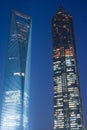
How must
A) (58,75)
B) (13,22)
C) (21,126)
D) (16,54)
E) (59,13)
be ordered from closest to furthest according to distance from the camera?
(21,126), (16,54), (13,22), (58,75), (59,13)

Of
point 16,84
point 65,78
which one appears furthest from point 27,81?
point 65,78

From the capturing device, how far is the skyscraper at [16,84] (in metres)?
125

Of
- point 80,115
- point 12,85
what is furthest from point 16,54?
point 80,115

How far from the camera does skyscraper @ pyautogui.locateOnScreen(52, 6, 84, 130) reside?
448 feet

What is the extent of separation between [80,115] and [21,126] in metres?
28.8

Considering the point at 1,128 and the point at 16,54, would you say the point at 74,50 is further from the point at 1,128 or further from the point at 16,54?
the point at 1,128

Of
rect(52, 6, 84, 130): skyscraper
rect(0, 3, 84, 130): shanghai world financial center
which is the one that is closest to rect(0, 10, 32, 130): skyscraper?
rect(0, 3, 84, 130): shanghai world financial center

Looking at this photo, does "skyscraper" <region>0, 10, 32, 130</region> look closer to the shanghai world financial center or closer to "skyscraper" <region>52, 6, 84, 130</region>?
the shanghai world financial center

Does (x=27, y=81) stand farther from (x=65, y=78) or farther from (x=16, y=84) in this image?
(x=65, y=78)

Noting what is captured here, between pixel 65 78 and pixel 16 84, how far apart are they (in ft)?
95.4

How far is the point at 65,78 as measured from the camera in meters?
146

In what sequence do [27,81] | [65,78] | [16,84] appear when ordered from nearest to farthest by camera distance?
[16,84]
[27,81]
[65,78]

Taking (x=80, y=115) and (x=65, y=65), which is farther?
(x=65, y=65)

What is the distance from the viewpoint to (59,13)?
172250 mm
